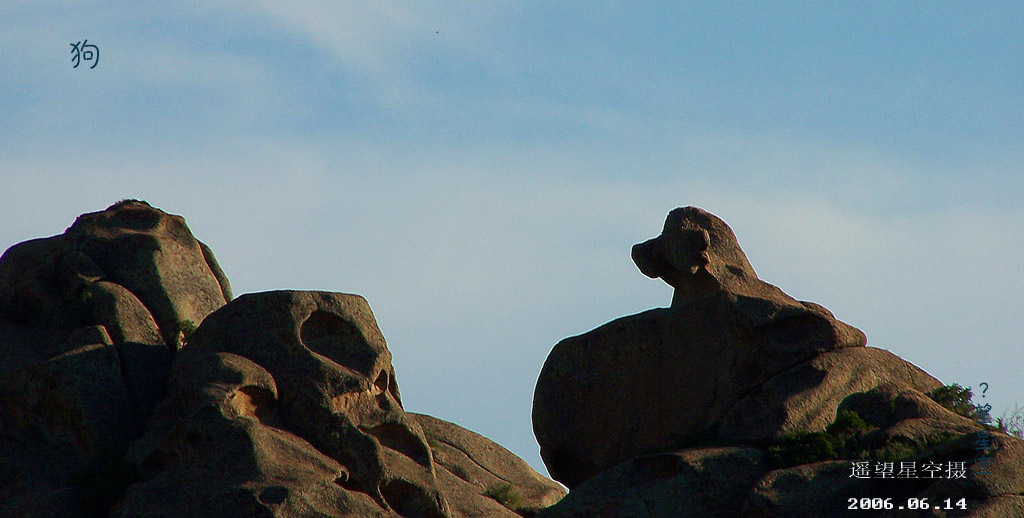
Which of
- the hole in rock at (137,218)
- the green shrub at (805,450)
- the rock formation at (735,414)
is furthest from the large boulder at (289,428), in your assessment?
the green shrub at (805,450)

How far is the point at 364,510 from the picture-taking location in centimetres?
2209

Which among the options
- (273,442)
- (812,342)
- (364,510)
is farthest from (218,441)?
(812,342)

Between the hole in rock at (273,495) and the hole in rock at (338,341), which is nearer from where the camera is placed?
the hole in rock at (273,495)

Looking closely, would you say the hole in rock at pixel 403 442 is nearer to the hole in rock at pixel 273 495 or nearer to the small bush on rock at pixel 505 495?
the small bush on rock at pixel 505 495

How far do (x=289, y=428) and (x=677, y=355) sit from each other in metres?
6.15

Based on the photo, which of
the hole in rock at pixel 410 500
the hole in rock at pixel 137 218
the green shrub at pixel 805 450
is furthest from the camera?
the hole in rock at pixel 137 218

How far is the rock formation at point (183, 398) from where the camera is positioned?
2211 centimetres

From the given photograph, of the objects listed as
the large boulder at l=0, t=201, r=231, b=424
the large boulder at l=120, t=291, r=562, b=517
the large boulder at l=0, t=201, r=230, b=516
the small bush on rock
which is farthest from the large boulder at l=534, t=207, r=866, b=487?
the large boulder at l=0, t=201, r=230, b=516

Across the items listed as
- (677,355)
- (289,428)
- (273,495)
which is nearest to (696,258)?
(677,355)

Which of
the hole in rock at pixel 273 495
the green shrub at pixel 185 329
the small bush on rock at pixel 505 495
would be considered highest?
the green shrub at pixel 185 329

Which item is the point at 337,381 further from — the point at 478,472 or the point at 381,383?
the point at 478,472

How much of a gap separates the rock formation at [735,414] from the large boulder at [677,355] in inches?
0.9

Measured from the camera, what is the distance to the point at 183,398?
23.4 m

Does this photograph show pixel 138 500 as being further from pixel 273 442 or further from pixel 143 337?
pixel 143 337
